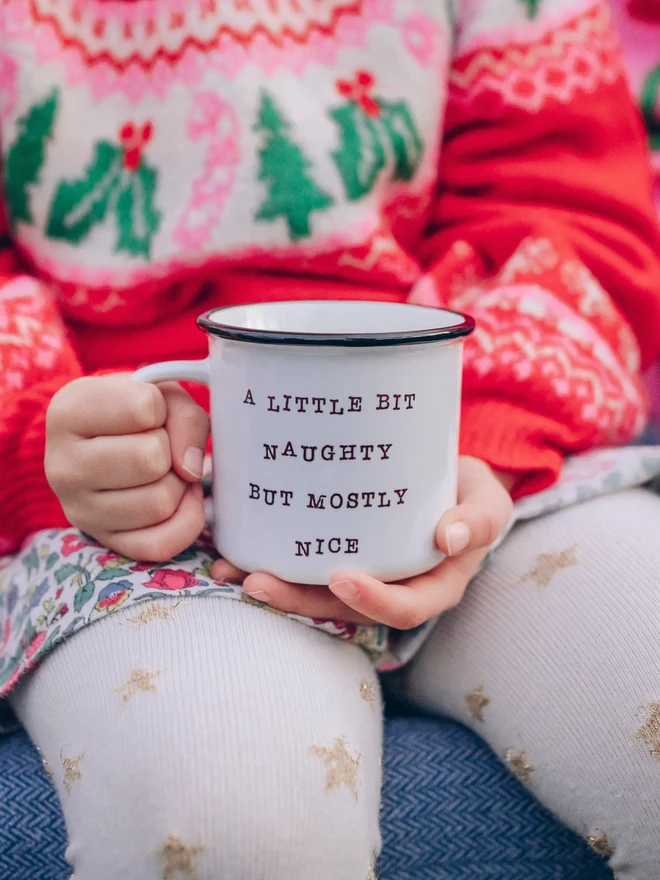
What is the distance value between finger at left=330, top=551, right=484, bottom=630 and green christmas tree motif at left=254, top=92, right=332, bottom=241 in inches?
11.3

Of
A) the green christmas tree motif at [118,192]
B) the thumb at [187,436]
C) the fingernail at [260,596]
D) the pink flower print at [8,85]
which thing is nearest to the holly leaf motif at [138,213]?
the green christmas tree motif at [118,192]

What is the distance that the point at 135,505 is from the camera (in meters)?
0.48

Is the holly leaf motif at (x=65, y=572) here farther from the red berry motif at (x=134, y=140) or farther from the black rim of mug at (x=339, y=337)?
the red berry motif at (x=134, y=140)

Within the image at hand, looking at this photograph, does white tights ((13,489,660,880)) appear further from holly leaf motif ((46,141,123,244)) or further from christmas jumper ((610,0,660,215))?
christmas jumper ((610,0,660,215))

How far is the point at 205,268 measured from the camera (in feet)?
2.15

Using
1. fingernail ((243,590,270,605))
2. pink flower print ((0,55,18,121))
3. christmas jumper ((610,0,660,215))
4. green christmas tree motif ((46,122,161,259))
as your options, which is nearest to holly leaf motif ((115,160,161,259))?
Result: green christmas tree motif ((46,122,161,259))

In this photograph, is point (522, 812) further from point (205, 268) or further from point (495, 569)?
point (205, 268)

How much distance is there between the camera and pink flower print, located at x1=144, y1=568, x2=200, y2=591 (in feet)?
1.63

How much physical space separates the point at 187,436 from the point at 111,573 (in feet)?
0.33

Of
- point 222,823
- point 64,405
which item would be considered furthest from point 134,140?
point 222,823

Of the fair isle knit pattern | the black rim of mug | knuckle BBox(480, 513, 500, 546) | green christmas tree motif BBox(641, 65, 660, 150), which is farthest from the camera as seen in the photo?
green christmas tree motif BBox(641, 65, 660, 150)

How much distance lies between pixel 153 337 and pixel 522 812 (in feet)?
1.43

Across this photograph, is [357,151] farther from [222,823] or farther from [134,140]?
[222,823]

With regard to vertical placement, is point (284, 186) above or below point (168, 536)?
above
